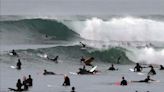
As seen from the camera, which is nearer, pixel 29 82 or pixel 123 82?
pixel 29 82

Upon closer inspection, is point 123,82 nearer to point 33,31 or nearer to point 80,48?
point 80,48

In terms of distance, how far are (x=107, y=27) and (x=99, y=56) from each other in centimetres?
2703

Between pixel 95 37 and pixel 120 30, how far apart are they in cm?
705

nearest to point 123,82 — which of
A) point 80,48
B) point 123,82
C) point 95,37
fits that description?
point 123,82

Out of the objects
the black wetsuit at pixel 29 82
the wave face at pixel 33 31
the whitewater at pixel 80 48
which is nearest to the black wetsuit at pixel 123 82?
the whitewater at pixel 80 48

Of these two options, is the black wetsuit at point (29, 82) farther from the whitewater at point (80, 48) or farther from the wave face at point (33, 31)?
the wave face at point (33, 31)

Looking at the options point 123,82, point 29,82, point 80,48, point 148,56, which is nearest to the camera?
point 29,82

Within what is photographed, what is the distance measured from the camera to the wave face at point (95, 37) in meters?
67.7

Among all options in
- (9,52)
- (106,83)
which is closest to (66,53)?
(9,52)

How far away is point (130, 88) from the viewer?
46188mm

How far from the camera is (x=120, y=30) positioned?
301 feet

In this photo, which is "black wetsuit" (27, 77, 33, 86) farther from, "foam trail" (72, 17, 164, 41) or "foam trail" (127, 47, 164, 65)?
"foam trail" (72, 17, 164, 41)

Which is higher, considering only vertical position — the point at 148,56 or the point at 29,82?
the point at 148,56

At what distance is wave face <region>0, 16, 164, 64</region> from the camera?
222ft
